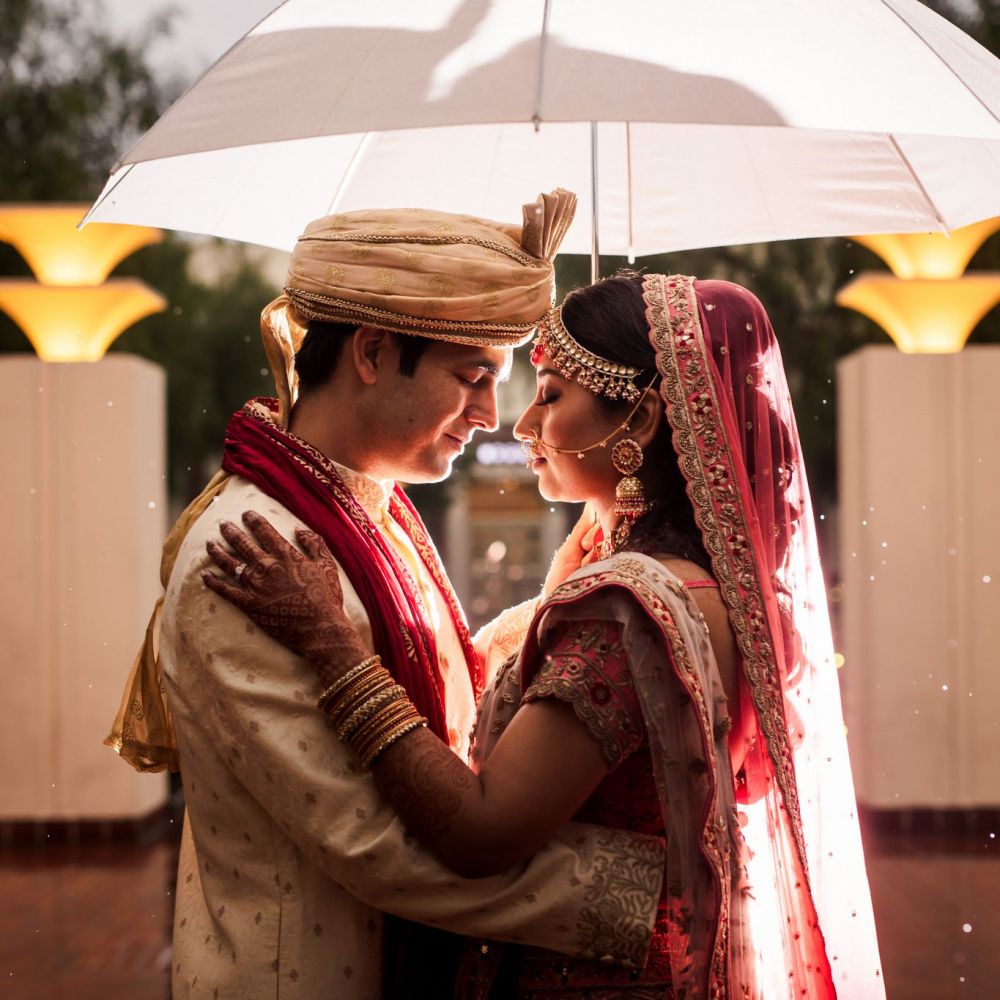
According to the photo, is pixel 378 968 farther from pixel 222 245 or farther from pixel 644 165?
pixel 222 245

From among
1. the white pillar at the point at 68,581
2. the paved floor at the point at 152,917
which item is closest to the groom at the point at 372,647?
the paved floor at the point at 152,917

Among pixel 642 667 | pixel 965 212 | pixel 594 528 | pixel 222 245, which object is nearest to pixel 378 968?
pixel 642 667

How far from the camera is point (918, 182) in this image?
2.81 m

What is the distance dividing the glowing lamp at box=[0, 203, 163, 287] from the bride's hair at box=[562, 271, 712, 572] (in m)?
5.96

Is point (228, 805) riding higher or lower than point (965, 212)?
lower

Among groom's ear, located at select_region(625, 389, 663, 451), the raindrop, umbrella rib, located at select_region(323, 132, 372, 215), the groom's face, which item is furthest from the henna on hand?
the raindrop

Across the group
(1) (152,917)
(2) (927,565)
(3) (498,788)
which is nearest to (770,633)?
(3) (498,788)

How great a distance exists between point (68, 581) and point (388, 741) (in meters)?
6.05

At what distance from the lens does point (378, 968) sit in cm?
202

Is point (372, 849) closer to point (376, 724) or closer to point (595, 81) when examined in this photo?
point (376, 724)

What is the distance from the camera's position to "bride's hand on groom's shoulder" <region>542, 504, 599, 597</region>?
103 inches

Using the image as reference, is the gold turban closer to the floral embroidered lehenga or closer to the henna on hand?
the floral embroidered lehenga

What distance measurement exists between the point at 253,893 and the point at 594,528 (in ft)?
3.32

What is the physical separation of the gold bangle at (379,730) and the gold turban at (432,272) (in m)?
0.65
